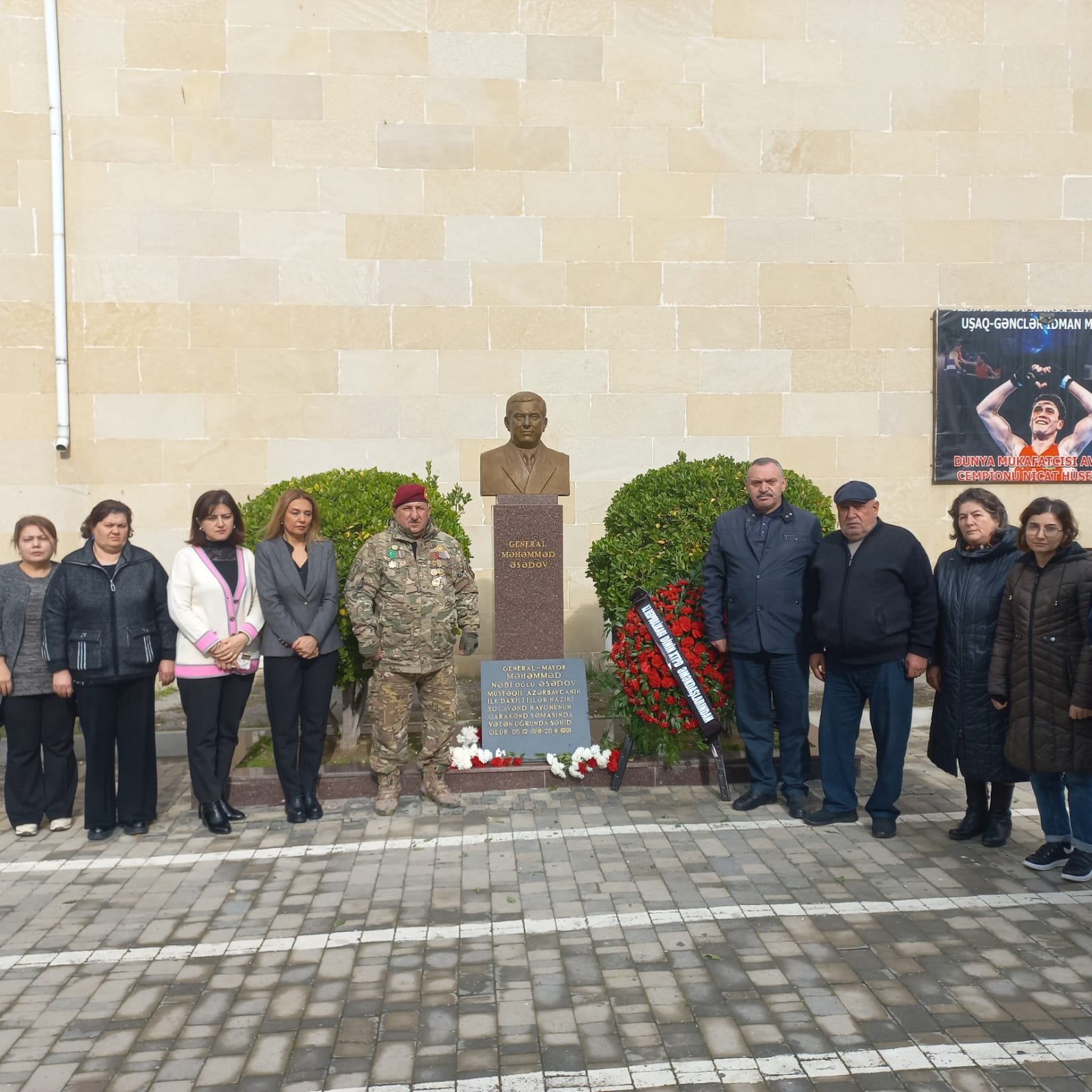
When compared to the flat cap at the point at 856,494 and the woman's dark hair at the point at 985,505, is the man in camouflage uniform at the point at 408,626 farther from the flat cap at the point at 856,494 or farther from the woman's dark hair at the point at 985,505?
the woman's dark hair at the point at 985,505

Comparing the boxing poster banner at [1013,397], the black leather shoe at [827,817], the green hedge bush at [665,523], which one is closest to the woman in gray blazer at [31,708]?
the green hedge bush at [665,523]

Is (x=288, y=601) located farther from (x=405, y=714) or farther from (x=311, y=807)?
(x=311, y=807)

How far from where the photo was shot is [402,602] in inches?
216

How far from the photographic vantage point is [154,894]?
445cm

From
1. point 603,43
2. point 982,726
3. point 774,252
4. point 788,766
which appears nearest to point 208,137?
point 603,43

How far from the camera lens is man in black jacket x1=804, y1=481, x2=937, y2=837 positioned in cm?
500

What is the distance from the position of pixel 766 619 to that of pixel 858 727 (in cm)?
77

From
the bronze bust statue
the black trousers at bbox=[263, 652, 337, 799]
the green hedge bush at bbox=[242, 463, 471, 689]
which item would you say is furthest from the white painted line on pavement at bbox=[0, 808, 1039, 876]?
the bronze bust statue

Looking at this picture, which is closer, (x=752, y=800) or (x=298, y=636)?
(x=298, y=636)

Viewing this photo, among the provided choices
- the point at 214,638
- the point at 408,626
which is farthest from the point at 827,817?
the point at 214,638

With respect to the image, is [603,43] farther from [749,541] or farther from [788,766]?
[788,766]

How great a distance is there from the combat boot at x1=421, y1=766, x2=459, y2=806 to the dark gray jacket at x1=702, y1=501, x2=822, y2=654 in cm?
183

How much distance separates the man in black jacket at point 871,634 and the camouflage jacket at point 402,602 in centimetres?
213

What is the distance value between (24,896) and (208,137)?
21.5ft
